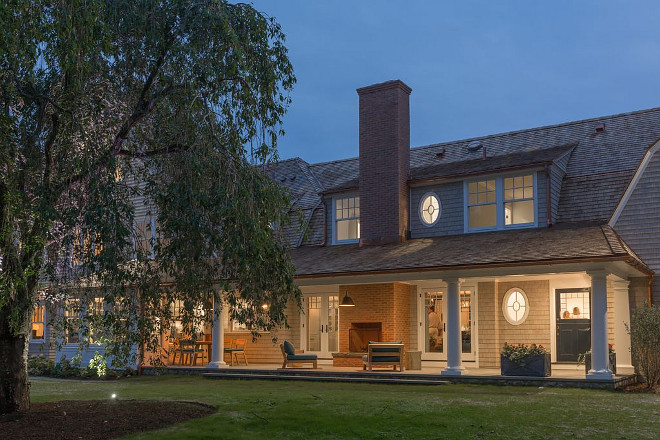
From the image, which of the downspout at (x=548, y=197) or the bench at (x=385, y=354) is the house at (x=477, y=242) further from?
the bench at (x=385, y=354)

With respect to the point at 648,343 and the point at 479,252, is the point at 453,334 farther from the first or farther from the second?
the point at 648,343

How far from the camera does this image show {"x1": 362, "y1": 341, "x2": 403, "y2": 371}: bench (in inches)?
730

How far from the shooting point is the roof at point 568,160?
1919 centimetres

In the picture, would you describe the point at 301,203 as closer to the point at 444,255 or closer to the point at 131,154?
the point at 444,255

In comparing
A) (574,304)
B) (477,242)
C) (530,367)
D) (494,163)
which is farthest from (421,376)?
(494,163)

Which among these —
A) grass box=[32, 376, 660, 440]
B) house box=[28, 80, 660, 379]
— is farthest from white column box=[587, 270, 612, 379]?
grass box=[32, 376, 660, 440]

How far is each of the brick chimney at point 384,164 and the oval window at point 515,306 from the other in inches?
132

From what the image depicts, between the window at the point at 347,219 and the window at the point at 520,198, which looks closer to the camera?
the window at the point at 520,198

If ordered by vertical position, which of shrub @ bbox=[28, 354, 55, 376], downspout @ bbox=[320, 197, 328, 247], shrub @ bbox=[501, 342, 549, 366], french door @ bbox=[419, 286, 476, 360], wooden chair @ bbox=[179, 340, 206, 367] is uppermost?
downspout @ bbox=[320, 197, 328, 247]

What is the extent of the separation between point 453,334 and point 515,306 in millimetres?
3325

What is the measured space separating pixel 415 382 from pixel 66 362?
11847mm

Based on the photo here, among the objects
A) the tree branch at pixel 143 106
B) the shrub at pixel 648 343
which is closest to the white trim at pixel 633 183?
the shrub at pixel 648 343

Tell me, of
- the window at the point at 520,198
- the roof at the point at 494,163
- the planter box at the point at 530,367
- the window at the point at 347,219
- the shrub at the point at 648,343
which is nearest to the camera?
the shrub at the point at 648,343

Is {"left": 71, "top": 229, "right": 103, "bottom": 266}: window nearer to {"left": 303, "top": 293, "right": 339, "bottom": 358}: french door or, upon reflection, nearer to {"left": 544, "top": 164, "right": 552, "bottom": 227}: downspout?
{"left": 544, "top": 164, "right": 552, "bottom": 227}: downspout
